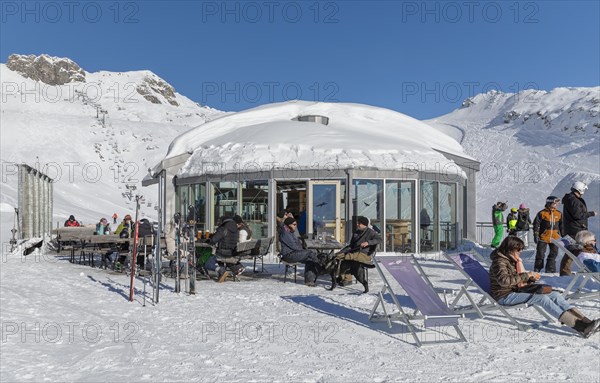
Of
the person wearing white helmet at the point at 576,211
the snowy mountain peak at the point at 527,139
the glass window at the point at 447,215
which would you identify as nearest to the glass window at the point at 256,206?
the glass window at the point at 447,215

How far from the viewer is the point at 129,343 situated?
5355 mm

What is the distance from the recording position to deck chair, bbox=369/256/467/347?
506 cm

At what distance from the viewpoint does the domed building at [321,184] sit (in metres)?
13.7

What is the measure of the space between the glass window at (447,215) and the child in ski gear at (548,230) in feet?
Result: 15.9

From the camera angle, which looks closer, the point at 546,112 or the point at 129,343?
the point at 129,343

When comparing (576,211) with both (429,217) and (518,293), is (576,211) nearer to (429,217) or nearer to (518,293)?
(518,293)

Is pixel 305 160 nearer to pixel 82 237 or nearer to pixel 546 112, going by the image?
pixel 82 237

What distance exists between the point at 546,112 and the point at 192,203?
73.6 metres

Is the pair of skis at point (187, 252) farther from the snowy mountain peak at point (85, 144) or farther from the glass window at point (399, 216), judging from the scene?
the snowy mountain peak at point (85, 144)

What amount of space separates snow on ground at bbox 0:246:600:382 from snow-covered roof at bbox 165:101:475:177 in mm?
5968

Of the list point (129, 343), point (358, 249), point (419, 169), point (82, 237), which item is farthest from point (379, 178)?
point (129, 343)

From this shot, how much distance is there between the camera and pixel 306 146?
14.3 m

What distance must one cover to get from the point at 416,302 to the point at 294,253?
3650 mm

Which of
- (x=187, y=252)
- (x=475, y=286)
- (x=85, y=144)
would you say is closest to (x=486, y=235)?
(x=187, y=252)
